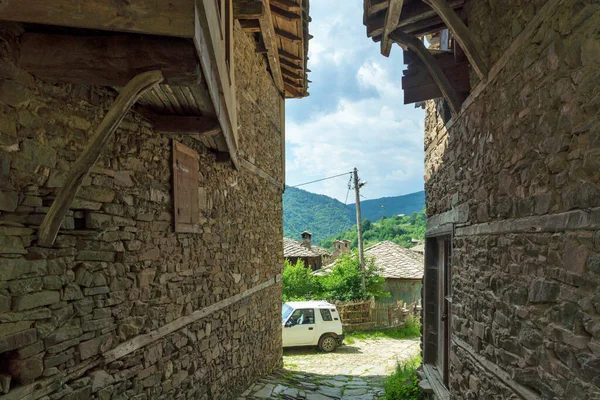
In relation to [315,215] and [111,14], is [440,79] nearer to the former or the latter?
[111,14]

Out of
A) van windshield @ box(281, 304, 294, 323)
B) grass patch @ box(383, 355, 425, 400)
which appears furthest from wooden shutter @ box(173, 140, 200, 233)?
van windshield @ box(281, 304, 294, 323)

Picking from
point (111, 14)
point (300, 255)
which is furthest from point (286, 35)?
point (300, 255)

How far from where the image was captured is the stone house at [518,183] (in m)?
2.09

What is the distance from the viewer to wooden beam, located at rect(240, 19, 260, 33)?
6029 mm

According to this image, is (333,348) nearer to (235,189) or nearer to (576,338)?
(235,189)

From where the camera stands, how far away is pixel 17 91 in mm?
2150

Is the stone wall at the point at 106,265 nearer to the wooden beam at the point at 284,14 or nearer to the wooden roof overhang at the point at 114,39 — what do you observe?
the wooden roof overhang at the point at 114,39

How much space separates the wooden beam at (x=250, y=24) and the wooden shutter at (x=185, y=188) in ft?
8.82

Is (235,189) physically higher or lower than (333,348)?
higher

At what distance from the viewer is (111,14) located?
79.8 inches

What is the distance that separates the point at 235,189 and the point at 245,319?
6.76ft

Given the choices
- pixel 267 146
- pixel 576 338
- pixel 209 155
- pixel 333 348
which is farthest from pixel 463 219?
pixel 333 348

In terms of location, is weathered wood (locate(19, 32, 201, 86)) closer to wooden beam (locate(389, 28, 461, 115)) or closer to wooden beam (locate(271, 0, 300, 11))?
wooden beam (locate(389, 28, 461, 115))

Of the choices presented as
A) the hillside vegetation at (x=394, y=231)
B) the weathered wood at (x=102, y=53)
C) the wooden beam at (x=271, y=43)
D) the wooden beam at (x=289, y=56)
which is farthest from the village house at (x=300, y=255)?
the hillside vegetation at (x=394, y=231)
